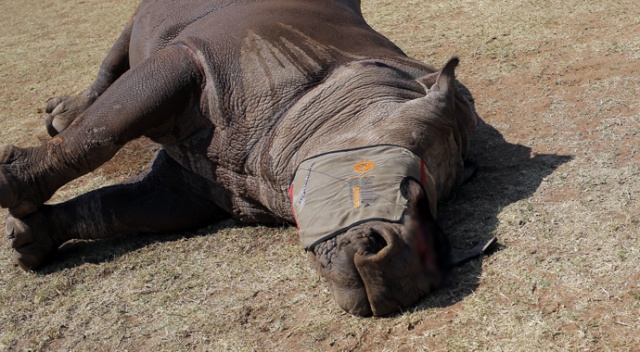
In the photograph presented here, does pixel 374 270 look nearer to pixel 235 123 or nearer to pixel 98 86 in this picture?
pixel 235 123

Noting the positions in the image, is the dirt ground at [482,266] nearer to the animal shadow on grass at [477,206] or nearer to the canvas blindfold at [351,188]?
the animal shadow on grass at [477,206]

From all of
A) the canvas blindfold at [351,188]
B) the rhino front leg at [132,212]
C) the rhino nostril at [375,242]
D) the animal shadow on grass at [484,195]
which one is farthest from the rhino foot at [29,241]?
the animal shadow on grass at [484,195]

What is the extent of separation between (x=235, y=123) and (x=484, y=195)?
1329mm

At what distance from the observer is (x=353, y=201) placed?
2.99m

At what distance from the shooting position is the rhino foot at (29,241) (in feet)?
12.7

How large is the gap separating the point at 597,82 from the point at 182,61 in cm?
283

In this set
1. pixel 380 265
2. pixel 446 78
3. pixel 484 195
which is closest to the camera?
pixel 380 265

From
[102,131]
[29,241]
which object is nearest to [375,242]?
[102,131]

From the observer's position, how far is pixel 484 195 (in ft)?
12.4

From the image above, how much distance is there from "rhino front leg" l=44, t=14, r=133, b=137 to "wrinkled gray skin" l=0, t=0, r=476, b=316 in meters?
1.30

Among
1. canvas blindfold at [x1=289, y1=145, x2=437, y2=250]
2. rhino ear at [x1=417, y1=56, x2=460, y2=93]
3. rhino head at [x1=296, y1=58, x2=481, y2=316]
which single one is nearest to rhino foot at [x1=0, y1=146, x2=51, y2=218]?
canvas blindfold at [x1=289, y1=145, x2=437, y2=250]

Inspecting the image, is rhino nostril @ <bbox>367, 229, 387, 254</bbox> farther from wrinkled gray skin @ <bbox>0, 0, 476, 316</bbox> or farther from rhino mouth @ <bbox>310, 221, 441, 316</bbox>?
wrinkled gray skin @ <bbox>0, 0, 476, 316</bbox>

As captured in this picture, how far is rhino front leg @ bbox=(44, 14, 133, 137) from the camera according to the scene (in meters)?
5.68

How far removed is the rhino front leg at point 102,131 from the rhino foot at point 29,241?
2.5 inches
